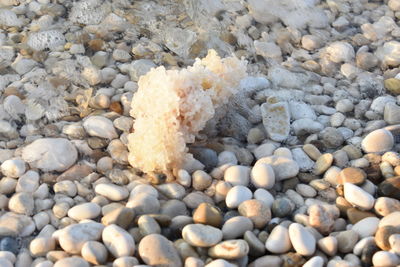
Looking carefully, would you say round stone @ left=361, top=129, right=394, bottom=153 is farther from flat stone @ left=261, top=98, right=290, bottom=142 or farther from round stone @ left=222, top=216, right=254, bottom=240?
round stone @ left=222, top=216, right=254, bottom=240

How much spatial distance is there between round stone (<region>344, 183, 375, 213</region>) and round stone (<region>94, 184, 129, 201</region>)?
85 cm

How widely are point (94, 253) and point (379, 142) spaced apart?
128 cm

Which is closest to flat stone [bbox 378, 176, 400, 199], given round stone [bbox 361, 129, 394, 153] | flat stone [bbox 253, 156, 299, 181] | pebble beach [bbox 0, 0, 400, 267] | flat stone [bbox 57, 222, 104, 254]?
pebble beach [bbox 0, 0, 400, 267]

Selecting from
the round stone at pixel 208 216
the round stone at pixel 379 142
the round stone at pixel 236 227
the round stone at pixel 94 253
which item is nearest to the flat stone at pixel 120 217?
the round stone at pixel 94 253

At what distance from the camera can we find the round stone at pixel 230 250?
1720mm

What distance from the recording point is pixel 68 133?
7.69 feet

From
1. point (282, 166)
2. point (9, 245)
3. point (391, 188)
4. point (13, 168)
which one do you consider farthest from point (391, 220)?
point (13, 168)

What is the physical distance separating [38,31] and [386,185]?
2018 mm

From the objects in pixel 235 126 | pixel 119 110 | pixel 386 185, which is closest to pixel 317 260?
pixel 386 185

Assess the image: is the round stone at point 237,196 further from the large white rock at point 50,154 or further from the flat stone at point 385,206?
the large white rock at point 50,154

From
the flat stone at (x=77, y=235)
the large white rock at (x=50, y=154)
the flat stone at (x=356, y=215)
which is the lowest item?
the large white rock at (x=50, y=154)

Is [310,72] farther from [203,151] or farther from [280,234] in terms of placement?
[280,234]

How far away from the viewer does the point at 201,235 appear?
177 centimetres

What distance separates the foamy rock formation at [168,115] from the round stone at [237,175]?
0.17 metres
